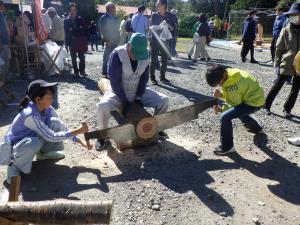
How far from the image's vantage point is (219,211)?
366 centimetres

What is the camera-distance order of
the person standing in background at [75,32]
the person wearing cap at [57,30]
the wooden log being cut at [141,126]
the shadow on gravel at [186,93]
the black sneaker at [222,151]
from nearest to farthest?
the wooden log being cut at [141,126] → the black sneaker at [222,151] → the shadow on gravel at [186,93] → the person standing in background at [75,32] → the person wearing cap at [57,30]

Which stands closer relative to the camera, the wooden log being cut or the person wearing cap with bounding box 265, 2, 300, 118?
the wooden log being cut

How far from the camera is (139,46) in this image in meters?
4.73

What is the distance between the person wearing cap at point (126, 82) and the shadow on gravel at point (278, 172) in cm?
150

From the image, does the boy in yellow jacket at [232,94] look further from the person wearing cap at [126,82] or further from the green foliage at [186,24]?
the green foliage at [186,24]

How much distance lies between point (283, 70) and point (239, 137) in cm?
162

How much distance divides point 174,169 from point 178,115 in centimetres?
99

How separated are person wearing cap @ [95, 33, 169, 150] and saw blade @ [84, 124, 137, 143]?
1.29 feet

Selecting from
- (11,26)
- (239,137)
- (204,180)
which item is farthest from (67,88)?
(204,180)

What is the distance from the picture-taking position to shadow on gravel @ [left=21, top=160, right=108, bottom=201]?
13.0 feet

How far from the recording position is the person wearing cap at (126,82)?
4977 mm

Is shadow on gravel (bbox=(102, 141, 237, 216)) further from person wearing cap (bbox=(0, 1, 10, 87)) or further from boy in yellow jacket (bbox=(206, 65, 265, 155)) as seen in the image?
person wearing cap (bbox=(0, 1, 10, 87))

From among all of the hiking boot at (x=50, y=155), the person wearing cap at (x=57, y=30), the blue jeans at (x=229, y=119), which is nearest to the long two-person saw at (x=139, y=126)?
the hiking boot at (x=50, y=155)

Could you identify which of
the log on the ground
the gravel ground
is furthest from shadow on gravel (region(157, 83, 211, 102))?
the log on the ground
